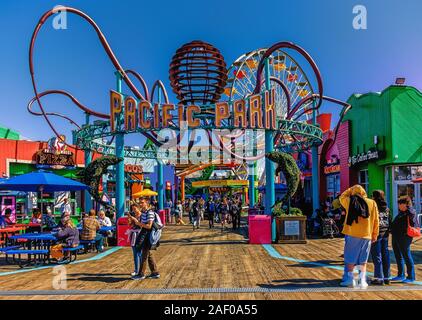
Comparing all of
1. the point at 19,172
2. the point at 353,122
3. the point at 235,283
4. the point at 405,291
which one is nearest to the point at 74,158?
the point at 19,172

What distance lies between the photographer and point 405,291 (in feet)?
22.7

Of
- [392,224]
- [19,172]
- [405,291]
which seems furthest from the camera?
[19,172]

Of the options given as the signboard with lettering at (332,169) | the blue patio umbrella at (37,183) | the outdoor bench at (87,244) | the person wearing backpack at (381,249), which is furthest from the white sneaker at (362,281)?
the signboard with lettering at (332,169)

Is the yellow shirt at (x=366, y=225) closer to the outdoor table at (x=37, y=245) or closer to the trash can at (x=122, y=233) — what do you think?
the outdoor table at (x=37, y=245)

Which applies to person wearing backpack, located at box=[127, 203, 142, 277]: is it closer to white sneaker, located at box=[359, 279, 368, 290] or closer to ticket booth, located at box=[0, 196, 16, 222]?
white sneaker, located at box=[359, 279, 368, 290]

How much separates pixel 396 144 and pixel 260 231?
7.85 meters

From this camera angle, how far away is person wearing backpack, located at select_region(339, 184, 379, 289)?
22.9 ft

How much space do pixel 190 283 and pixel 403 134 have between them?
1350cm

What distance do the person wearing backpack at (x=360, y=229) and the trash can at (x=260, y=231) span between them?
6.71 m

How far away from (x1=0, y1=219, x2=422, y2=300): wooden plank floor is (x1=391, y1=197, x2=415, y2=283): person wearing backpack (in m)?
0.73

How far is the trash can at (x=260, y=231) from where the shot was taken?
13891 millimetres

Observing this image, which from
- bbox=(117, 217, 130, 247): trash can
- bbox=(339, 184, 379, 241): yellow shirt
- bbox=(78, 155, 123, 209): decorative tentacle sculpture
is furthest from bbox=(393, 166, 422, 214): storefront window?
bbox=(339, 184, 379, 241): yellow shirt

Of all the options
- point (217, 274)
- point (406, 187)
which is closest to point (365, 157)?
point (406, 187)
